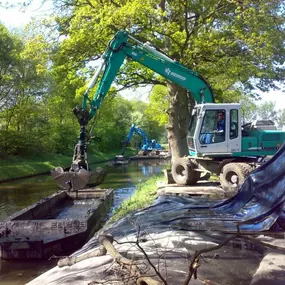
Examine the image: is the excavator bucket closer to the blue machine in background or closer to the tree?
the tree

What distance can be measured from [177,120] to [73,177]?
7655 millimetres

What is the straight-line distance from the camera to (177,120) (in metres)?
20.0

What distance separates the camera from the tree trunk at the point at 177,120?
778 inches

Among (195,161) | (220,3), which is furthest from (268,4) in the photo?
(195,161)

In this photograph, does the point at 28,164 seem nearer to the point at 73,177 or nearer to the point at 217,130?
the point at 73,177

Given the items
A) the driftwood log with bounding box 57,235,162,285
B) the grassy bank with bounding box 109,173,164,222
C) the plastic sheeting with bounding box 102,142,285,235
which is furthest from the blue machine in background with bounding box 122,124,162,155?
the driftwood log with bounding box 57,235,162,285

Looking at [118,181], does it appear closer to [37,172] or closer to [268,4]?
[37,172]

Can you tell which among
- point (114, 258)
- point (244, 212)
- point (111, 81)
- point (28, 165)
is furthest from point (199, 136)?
point (28, 165)

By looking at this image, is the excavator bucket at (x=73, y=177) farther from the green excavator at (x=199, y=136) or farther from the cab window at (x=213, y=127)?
the cab window at (x=213, y=127)

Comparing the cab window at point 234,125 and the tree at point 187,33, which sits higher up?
the tree at point 187,33

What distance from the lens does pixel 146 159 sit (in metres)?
50.1

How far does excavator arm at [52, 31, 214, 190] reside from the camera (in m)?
13.7

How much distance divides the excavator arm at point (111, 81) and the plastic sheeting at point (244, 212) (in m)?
4.70

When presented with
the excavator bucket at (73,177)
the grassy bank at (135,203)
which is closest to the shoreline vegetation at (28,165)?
the grassy bank at (135,203)
